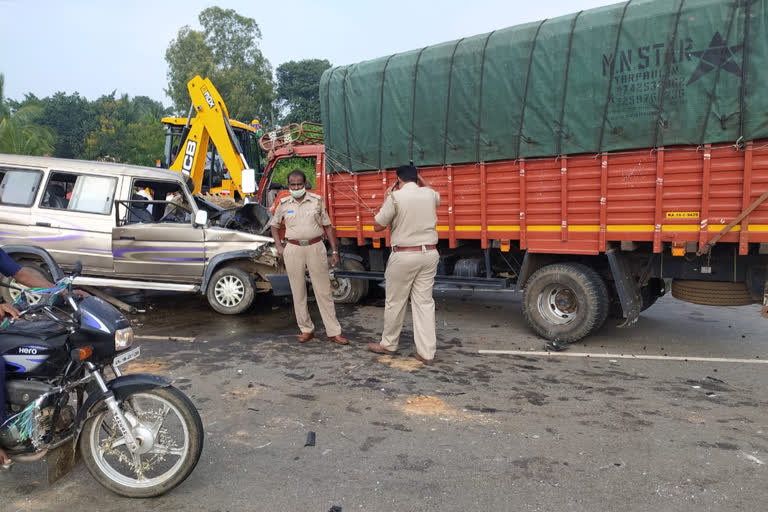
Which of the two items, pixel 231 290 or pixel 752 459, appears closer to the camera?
pixel 752 459

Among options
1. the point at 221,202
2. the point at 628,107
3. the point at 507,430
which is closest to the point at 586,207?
the point at 628,107

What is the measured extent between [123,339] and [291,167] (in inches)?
230

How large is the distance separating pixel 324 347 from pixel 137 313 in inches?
132

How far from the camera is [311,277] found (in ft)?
19.4

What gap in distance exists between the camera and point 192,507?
2801 millimetres

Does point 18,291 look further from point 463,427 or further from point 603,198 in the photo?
point 603,198

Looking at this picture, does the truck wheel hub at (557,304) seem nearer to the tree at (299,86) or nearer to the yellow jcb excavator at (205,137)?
the yellow jcb excavator at (205,137)

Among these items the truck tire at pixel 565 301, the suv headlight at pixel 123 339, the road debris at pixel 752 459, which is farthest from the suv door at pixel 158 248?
the road debris at pixel 752 459

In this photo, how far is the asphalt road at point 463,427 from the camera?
113 inches

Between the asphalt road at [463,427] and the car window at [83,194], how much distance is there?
8.11ft

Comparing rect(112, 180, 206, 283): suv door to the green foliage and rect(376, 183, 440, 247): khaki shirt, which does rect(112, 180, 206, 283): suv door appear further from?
rect(376, 183, 440, 247): khaki shirt

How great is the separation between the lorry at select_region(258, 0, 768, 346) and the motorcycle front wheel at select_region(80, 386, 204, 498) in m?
4.20

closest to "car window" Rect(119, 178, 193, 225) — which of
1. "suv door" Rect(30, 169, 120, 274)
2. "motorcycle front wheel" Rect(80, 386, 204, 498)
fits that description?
"suv door" Rect(30, 169, 120, 274)

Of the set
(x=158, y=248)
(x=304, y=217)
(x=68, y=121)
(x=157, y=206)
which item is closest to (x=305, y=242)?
(x=304, y=217)
